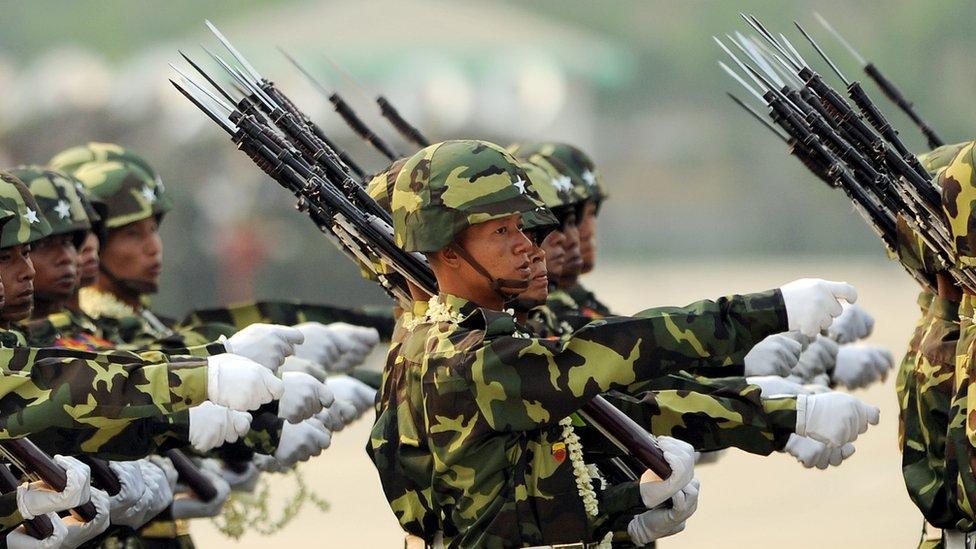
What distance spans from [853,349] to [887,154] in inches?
101

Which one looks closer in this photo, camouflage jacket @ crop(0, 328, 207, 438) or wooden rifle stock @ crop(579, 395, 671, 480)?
camouflage jacket @ crop(0, 328, 207, 438)

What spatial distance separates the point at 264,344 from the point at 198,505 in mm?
2115

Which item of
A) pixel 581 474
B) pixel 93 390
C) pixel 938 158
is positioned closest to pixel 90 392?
pixel 93 390

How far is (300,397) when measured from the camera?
8.20 metres

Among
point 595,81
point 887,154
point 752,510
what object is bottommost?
point 752,510

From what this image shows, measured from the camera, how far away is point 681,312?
661cm

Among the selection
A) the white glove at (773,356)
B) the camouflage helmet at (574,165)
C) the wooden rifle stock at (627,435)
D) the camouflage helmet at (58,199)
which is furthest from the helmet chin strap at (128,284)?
the wooden rifle stock at (627,435)

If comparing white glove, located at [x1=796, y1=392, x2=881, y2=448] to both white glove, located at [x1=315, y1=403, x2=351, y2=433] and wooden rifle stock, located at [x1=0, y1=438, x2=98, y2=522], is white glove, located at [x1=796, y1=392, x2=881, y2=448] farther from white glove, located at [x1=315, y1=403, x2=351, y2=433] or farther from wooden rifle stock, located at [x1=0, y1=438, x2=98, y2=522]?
white glove, located at [x1=315, y1=403, x2=351, y2=433]

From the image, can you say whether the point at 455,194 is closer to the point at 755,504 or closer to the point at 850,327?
the point at 850,327

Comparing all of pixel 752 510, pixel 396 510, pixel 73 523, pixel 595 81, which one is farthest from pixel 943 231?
pixel 595 81

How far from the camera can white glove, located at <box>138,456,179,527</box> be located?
8.52 m

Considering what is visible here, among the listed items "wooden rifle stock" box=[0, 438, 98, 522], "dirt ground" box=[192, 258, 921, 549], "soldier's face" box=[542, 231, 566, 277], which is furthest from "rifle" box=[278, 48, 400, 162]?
"dirt ground" box=[192, 258, 921, 549]

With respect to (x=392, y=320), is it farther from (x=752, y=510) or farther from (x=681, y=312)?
(x=752, y=510)

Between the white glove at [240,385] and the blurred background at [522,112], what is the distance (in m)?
11.6
